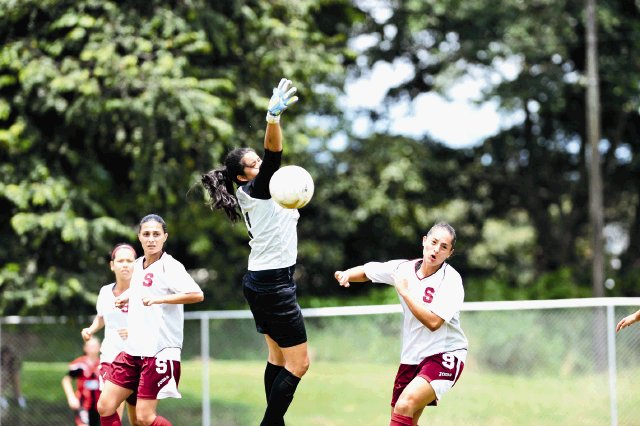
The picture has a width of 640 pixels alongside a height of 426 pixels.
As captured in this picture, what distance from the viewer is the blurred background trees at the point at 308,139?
46.2 feet

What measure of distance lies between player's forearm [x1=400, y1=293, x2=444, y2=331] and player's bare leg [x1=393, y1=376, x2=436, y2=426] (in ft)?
1.39

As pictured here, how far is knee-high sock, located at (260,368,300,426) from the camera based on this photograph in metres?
6.79

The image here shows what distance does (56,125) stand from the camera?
49.0 ft

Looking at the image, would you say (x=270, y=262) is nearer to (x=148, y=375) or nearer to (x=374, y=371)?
(x=148, y=375)

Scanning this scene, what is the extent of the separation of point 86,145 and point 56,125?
1.90ft

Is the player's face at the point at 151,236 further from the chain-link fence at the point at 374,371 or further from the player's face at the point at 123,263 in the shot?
the chain-link fence at the point at 374,371

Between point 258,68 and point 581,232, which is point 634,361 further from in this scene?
point 581,232

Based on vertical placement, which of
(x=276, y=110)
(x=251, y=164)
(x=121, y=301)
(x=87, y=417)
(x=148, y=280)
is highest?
(x=276, y=110)

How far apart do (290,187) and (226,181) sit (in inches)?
33.8

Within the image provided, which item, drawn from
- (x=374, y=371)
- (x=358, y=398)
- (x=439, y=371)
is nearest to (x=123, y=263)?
(x=439, y=371)

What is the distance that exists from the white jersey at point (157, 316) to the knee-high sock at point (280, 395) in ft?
3.40

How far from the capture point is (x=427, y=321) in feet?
21.3

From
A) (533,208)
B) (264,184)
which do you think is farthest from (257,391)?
(533,208)

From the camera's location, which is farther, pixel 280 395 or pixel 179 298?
pixel 179 298
